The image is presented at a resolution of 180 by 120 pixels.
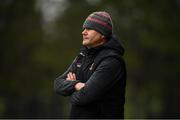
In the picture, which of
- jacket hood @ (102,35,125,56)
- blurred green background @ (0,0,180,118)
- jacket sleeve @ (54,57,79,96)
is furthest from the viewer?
blurred green background @ (0,0,180,118)

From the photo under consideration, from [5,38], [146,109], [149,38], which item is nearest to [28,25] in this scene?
[5,38]

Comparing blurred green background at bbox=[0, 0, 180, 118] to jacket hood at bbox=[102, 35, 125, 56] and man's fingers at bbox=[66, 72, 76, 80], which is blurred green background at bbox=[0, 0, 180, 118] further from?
jacket hood at bbox=[102, 35, 125, 56]

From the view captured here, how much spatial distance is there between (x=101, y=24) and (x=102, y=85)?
0.68 metres

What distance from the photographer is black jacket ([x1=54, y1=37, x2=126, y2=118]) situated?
776 centimetres

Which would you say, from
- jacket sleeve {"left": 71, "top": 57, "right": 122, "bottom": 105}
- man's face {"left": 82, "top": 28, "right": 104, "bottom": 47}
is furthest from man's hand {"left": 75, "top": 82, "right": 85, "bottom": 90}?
man's face {"left": 82, "top": 28, "right": 104, "bottom": 47}

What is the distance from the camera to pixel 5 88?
44.9 m

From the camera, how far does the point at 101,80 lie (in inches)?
306

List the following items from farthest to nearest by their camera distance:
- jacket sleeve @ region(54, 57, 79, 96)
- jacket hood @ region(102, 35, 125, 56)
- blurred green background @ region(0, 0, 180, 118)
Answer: blurred green background @ region(0, 0, 180, 118) < jacket sleeve @ region(54, 57, 79, 96) < jacket hood @ region(102, 35, 125, 56)

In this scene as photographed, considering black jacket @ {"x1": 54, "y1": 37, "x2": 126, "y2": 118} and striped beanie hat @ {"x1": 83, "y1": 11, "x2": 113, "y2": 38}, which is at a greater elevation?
striped beanie hat @ {"x1": 83, "y1": 11, "x2": 113, "y2": 38}

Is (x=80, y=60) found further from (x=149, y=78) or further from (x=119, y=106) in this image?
(x=149, y=78)

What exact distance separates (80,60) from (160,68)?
113 ft

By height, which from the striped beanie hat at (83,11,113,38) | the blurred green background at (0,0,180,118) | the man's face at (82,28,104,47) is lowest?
the blurred green background at (0,0,180,118)

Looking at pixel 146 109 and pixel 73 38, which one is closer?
pixel 73 38

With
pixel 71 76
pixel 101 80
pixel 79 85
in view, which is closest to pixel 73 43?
pixel 71 76
